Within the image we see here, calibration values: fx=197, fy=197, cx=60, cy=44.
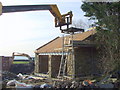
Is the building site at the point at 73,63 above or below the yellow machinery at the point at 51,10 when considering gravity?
below

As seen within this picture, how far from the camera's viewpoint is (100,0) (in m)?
14.4

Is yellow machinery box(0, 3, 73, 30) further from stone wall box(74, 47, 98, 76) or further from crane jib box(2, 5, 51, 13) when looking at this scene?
stone wall box(74, 47, 98, 76)

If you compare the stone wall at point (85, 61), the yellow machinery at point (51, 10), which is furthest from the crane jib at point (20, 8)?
the stone wall at point (85, 61)

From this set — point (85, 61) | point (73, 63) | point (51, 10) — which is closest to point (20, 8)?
point (51, 10)

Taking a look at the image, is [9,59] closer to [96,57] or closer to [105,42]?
[96,57]

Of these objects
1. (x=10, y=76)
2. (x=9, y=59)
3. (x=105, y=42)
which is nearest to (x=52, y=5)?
(x=105, y=42)

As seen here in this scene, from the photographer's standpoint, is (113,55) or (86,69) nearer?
(113,55)

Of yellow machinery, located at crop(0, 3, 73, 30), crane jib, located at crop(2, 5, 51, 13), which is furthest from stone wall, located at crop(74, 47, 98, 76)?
crane jib, located at crop(2, 5, 51, 13)

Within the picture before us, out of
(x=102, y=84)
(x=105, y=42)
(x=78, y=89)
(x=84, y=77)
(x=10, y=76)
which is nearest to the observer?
(x=78, y=89)

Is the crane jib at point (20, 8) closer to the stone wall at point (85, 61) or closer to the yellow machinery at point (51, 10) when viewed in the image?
the yellow machinery at point (51, 10)

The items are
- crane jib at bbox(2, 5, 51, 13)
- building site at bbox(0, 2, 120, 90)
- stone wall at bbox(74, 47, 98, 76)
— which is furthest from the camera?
stone wall at bbox(74, 47, 98, 76)

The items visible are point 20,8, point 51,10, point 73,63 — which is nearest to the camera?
point 20,8

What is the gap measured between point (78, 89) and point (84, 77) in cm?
465

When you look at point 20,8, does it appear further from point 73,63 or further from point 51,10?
point 73,63
